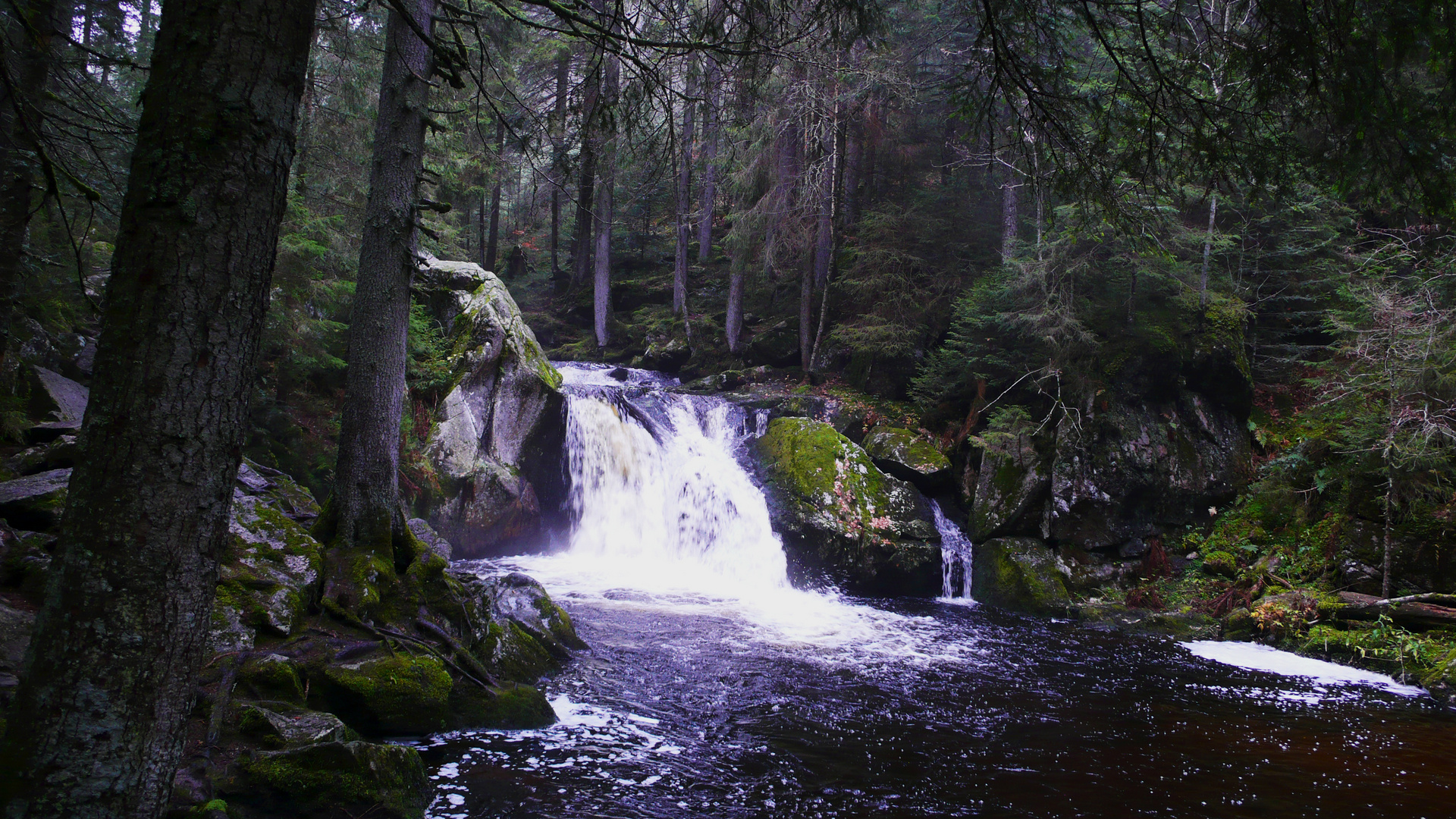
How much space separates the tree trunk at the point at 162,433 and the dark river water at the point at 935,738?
238cm

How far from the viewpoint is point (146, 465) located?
199 cm

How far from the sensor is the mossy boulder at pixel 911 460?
13023 mm

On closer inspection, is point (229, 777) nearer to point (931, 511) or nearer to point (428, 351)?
point (428, 351)

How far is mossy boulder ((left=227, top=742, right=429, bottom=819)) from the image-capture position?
10.9 feet

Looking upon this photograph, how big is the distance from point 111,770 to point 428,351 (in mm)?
10661

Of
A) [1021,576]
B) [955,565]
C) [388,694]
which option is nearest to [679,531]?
[955,565]

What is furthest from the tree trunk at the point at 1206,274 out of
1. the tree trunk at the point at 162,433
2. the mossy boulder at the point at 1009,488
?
the tree trunk at the point at 162,433

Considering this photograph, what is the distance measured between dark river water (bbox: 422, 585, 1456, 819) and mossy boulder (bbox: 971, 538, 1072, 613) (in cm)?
201

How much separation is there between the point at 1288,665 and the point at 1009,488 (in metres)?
4.67

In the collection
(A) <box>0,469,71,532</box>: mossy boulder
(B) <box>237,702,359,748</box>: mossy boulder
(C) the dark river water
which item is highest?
(A) <box>0,469,71,532</box>: mossy boulder

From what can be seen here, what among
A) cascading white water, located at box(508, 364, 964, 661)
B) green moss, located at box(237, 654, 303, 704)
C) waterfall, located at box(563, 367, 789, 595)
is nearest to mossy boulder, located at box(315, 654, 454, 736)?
green moss, located at box(237, 654, 303, 704)

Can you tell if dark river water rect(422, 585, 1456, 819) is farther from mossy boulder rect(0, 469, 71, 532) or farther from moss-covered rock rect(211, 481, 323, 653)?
mossy boulder rect(0, 469, 71, 532)

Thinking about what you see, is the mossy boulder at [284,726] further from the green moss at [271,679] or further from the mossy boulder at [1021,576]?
the mossy boulder at [1021,576]

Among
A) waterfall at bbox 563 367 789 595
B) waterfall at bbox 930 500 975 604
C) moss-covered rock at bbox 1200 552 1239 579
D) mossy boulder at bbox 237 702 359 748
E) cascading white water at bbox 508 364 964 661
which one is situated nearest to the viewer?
mossy boulder at bbox 237 702 359 748
